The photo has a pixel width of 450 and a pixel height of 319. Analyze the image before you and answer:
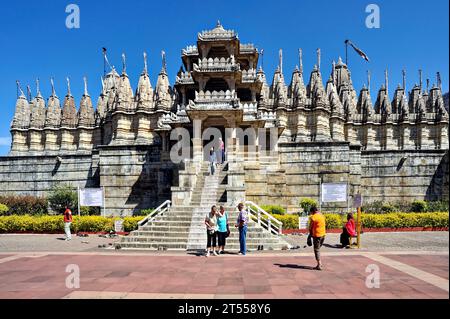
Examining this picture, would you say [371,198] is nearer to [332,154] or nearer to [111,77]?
[332,154]

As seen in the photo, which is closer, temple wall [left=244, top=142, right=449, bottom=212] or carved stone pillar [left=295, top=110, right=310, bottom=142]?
temple wall [left=244, top=142, right=449, bottom=212]

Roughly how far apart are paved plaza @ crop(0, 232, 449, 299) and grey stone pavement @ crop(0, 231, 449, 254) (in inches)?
7.0

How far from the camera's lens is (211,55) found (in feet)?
89.5

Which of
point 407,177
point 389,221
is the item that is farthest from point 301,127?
point 389,221

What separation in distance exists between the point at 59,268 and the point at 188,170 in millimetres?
10803

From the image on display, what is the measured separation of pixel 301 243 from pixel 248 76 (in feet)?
55.5

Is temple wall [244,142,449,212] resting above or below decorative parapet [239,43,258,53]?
below

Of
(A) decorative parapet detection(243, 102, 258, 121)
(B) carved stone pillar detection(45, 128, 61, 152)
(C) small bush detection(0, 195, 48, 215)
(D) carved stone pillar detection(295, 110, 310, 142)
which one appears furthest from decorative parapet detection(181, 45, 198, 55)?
(B) carved stone pillar detection(45, 128, 61, 152)

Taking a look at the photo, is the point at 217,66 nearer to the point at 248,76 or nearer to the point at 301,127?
Answer: the point at 248,76

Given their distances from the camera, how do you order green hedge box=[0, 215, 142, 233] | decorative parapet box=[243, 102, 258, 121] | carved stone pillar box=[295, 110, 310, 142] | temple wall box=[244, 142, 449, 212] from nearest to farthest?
1. green hedge box=[0, 215, 142, 233]
2. temple wall box=[244, 142, 449, 212]
3. decorative parapet box=[243, 102, 258, 121]
4. carved stone pillar box=[295, 110, 310, 142]

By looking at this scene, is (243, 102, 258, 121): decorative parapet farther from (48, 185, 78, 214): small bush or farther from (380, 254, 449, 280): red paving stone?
(48, 185, 78, 214): small bush

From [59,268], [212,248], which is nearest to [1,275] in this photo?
[59,268]

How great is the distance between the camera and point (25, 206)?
2777 cm

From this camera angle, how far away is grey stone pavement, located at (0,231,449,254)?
1315cm
